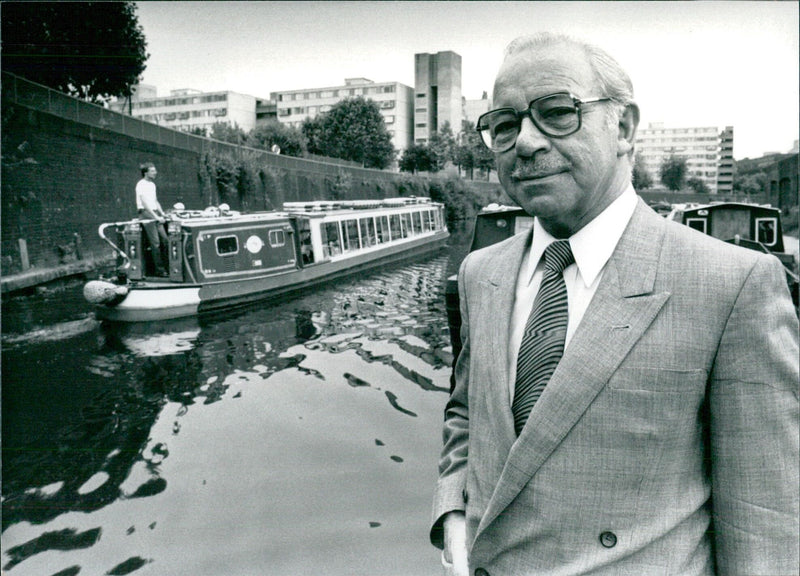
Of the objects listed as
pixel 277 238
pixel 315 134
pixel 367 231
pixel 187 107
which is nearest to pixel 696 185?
pixel 315 134

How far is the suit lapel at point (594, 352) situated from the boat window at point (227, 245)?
43.3ft

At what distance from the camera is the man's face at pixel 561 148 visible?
138 cm

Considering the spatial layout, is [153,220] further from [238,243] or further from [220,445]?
[220,445]

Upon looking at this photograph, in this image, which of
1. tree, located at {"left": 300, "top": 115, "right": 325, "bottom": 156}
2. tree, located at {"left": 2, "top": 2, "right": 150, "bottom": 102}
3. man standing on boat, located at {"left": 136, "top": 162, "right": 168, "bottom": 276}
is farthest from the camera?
tree, located at {"left": 300, "top": 115, "right": 325, "bottom": 156}

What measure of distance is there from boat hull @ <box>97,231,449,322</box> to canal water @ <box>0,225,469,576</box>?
14.1 inches

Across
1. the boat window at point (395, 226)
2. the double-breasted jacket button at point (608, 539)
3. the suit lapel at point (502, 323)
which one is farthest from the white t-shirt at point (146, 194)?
the double-breasted jacket button at point (608, 539)

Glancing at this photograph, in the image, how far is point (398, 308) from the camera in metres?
13.9

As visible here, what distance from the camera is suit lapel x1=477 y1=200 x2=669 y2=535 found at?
1.26 m

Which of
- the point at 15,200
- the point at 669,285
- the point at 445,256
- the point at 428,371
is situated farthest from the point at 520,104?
the point at 445,256

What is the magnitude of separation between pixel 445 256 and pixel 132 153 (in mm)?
12138

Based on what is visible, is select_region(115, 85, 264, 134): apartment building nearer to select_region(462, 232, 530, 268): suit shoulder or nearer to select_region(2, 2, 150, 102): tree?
select_region(2, 2, 150, 102): tree

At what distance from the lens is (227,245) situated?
14.0 meters

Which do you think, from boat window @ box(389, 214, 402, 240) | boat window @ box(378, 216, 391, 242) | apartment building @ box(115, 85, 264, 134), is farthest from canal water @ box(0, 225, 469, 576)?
apartment building @ box(115, 85, 264, 134)

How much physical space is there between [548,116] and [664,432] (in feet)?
2.39
